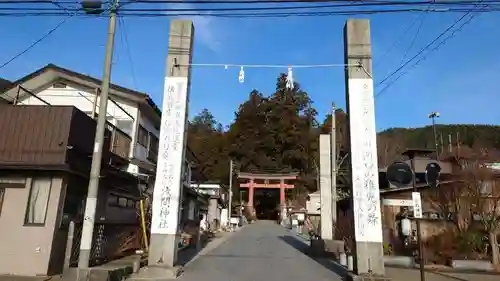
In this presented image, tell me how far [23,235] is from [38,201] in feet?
3.35

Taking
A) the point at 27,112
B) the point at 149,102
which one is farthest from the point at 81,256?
the point at 149,102

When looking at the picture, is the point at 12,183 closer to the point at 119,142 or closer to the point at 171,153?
the point at 171,153

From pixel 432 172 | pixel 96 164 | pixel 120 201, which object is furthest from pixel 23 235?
pixel 432 172

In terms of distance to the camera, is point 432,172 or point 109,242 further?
point 109,242

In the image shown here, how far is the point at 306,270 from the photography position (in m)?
14.5

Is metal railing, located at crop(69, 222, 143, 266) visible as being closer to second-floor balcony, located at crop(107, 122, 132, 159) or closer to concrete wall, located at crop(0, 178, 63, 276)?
concrete wall, located at crop(0, 178, 63, 276)

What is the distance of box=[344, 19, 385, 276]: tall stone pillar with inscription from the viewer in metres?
12.0

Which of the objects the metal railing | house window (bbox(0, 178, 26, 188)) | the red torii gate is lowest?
the metal railing

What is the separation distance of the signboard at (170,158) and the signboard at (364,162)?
5.67m

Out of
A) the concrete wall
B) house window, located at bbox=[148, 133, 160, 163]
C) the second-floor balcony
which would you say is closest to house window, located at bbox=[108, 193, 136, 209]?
the second-floor balcony

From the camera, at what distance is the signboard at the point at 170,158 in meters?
12.9

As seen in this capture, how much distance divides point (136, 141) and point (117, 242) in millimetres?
7270

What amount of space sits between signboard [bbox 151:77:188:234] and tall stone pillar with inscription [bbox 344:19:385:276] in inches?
222

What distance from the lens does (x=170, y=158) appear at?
13359 mm
